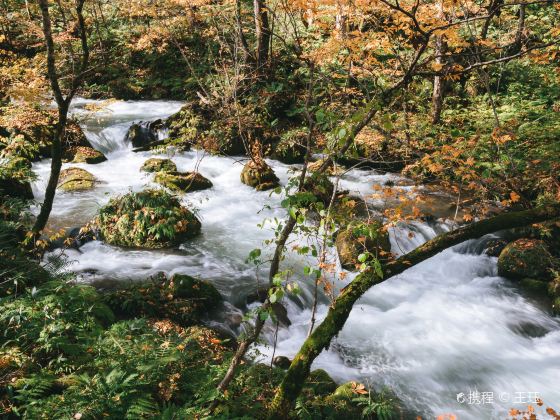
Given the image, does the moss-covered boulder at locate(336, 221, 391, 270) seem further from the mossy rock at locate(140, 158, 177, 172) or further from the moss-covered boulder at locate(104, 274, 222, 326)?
the mossy rock at locate(140, 158, 177, 172)

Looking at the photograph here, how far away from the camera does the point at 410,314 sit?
7.15 meters

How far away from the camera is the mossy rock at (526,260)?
7.42 meters

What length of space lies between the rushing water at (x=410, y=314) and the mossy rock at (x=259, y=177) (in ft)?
2.03

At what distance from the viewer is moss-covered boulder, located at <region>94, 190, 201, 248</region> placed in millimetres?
8086

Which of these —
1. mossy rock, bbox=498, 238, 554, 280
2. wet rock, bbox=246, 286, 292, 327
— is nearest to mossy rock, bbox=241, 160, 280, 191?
wet rock, bbox=246, 286, 292, 327

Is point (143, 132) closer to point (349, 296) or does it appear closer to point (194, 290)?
point (194, 290)

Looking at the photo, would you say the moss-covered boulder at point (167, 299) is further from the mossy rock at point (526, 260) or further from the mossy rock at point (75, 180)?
the mossy rock at point (526, 260)

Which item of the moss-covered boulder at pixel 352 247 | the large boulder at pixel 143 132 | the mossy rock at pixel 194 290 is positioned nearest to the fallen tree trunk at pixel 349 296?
the mossy rock at pixel 194 290

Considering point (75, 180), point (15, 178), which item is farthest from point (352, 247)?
point (75, 180)

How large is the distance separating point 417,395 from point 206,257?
4.63 meters

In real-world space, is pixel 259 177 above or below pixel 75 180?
below

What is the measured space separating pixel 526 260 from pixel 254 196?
655cm

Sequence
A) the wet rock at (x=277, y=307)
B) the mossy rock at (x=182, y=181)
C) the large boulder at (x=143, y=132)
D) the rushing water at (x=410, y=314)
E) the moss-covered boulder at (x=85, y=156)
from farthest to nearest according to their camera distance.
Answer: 1. the large boulder at (x=143, y=132)
2. the moss-covered boulder at (x=85, y=156)
3. the mossy rock at (x=182, y=181)
4. the wet rock at (x=277, y=307)
5. the rushing water at (x=410, y=314)

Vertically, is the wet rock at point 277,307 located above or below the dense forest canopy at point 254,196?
below
